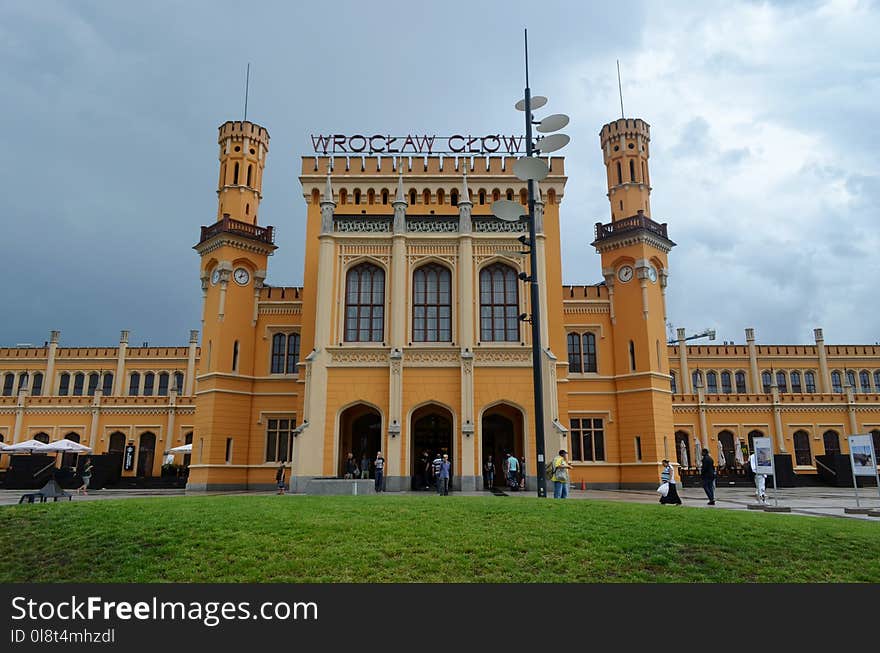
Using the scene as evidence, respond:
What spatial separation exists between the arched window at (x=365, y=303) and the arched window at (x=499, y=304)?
4.64 meters

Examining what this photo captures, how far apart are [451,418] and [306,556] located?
19.4 metres

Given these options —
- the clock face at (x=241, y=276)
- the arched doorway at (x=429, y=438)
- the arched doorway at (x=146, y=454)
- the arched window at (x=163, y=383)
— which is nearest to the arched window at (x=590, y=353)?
the arched doorway at (x=429, y=438)

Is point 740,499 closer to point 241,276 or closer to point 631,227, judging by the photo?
point 631,227

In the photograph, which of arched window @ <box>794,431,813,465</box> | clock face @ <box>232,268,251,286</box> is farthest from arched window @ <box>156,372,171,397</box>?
arched window @ <box>794,431,813,465</box>

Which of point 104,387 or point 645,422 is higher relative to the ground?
point 104,387

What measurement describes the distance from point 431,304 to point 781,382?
4305 cm

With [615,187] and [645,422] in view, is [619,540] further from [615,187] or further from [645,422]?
[615,187]

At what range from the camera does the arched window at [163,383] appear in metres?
56.8

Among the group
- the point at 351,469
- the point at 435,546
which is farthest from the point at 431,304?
the point at 435,546

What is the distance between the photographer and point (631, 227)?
3572 centimetres

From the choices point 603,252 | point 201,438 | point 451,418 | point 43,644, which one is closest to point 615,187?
point 603,252

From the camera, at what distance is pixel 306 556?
899 centimetres

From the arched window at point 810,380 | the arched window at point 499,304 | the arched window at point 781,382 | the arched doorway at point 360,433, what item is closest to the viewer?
the arched window at point 499,304

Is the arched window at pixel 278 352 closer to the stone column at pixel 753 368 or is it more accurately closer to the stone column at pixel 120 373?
the stone column at pixel 120 373
